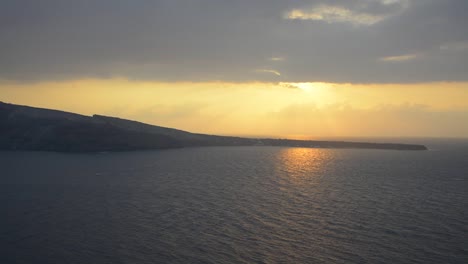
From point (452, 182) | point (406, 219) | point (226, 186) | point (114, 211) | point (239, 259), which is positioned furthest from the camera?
point (452, 182)

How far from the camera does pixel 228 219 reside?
60.6m

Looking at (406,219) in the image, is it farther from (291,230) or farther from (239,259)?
(239,259)

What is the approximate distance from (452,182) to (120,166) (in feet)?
344

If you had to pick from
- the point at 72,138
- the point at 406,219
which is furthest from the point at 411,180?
the point at 72,138

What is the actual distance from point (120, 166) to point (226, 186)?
5585 centimetres

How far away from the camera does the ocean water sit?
45250mm

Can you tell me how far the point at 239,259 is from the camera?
43156mm

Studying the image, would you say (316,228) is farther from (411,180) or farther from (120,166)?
(120,166)

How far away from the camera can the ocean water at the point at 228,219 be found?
1781 inches

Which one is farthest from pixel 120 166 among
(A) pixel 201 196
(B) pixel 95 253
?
(B) pixel 95 253

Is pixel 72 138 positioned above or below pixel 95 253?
above

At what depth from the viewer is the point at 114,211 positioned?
6619 centimetres

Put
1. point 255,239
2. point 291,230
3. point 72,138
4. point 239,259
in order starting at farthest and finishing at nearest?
1. point 72,138
2. point 291,230
3. point 255,239
4. point 239,259

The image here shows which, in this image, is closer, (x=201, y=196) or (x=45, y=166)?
(x=201, y=196)
